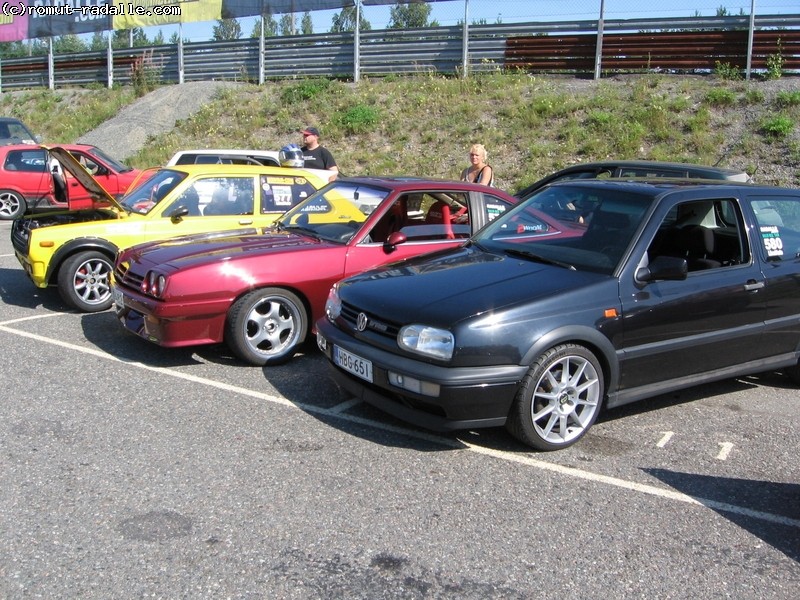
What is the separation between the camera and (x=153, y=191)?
27.3 ft

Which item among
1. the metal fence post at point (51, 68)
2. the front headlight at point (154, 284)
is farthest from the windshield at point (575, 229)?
the metal fence post at point (51, 68)

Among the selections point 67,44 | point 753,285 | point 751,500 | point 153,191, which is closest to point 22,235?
point 153,191

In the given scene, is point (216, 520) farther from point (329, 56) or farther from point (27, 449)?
point (329, 56)

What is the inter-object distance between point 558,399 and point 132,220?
4994mm

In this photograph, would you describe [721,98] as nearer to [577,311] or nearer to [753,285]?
[753,285]

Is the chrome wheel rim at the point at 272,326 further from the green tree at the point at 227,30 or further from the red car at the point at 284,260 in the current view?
the green tree at the point at 227,30

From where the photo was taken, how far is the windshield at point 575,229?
5328mm

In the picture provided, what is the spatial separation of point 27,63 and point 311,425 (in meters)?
29.5

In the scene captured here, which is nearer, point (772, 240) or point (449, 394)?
point (449, 394)

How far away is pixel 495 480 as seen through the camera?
445 cm

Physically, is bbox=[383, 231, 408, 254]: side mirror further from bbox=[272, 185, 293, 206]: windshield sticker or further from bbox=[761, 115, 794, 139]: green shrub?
bbox=[761, 115, 794, 139]: green shrub

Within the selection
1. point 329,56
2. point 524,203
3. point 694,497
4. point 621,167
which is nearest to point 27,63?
point 329,56

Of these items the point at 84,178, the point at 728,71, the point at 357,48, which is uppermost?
the point at 357,48

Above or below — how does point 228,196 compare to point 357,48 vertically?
below
